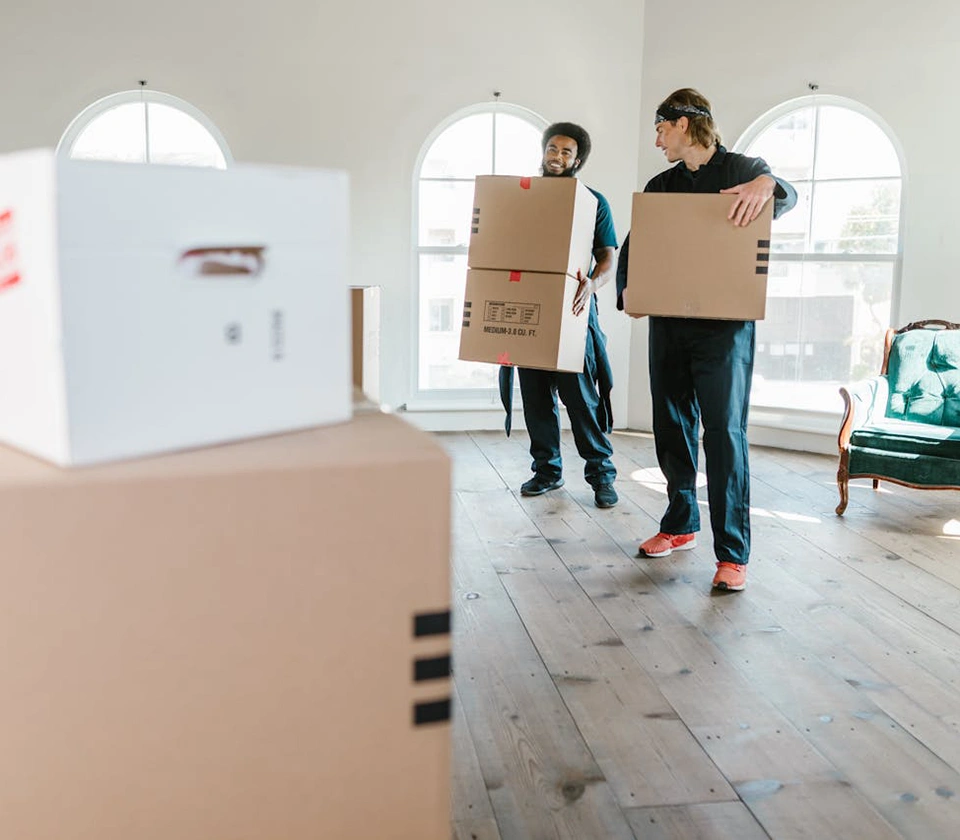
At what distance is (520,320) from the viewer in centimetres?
389

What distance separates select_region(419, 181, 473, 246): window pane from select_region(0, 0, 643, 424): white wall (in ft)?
0.48

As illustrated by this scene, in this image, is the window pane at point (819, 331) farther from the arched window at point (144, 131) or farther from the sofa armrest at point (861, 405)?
the arched window at point (144, 131)

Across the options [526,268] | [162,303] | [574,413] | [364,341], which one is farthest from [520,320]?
[162,303]

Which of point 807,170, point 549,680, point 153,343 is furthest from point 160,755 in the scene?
point 807,170

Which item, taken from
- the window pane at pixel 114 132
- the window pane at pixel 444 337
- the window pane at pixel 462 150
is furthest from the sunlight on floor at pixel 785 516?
the window pane at pixel 114 132

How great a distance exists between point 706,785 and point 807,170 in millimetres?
4520

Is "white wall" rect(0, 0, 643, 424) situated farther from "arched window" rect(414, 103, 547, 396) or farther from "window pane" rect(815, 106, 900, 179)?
"window pane" rect(815, 106, 900, 179)

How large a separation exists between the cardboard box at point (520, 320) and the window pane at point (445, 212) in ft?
7.97

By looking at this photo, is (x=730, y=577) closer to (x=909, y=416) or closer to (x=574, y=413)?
(x=574, y=413)

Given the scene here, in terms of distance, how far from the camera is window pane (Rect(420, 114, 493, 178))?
6.25 m

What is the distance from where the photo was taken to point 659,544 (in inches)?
145

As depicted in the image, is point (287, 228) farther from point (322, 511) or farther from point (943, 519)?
point (943, 519)

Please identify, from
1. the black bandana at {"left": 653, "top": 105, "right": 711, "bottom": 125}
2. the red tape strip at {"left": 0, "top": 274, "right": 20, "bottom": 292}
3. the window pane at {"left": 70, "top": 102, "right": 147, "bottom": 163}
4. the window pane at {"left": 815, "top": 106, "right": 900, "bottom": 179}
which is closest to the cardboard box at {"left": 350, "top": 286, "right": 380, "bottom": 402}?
the red tape strip at {"left": 0, "top": 274, "right": 20, "bottom": 292}

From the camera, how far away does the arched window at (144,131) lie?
19.7ft
